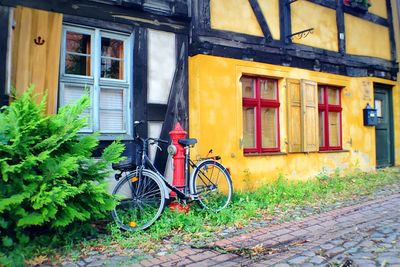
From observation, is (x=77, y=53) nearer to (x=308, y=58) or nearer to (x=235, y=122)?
(x=235, y=122)

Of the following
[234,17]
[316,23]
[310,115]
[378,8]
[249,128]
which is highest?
[378,8]

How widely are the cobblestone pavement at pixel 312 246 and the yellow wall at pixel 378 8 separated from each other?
6608mm

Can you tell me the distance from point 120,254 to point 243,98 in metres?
4.04

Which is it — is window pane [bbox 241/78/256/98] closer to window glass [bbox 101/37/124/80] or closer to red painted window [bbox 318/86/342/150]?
red painted window [bbox 318/86/342/150]

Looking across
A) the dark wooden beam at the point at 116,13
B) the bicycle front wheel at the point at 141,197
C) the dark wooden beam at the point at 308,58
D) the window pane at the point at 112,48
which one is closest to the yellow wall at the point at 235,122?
the dark wooden beam at the point at 308,58

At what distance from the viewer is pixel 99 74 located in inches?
196

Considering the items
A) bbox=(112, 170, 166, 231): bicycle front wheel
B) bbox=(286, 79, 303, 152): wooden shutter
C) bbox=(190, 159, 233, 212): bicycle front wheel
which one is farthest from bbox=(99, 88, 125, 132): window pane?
bbox=(286, 79, 303, 152): wooden shutter

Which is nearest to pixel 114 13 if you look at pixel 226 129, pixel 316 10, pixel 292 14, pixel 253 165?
pixel 226 129

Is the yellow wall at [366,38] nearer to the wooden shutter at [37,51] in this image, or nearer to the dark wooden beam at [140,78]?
the dark wooden beam at [140,78]

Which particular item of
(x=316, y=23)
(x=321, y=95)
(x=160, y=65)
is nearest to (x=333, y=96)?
(x=321, y=95)

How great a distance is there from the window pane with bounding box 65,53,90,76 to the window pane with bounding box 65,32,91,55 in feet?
0.28

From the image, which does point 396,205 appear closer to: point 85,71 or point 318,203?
point 318,203

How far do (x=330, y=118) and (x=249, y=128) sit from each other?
2.63 meters

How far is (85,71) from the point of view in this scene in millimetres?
4945
